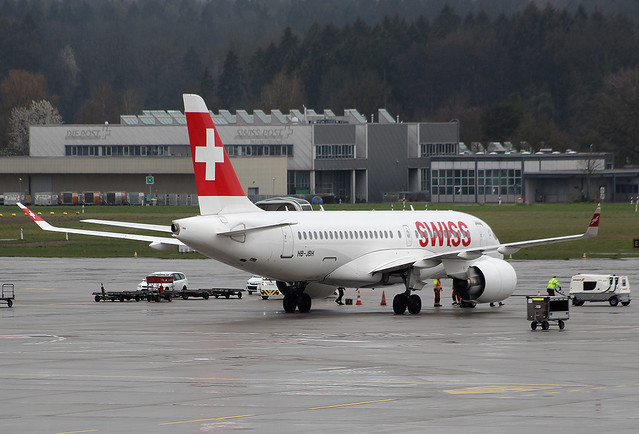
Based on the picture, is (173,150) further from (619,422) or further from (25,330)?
(619,422)

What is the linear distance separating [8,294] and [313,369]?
28.9 meters

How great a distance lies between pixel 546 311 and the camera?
123ft

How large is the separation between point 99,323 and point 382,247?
39.9 feet

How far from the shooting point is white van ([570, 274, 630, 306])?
156 ft

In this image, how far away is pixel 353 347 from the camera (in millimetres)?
32875

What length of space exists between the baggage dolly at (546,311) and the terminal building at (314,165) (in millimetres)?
121141

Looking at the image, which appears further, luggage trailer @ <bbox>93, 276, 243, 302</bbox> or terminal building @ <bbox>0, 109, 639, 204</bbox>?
terminal building @ <bbox>0, 109, 639, 204</bbox>

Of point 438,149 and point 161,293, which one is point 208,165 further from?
point 438,149

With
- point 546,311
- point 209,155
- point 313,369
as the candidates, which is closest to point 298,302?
point 209,155

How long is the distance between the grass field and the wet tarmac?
3703 cm

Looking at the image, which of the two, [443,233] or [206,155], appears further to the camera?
[443,233]

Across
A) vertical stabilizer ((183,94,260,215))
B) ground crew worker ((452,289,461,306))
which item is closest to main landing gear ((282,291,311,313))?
vertical stabilizer ((183,94,260,215))

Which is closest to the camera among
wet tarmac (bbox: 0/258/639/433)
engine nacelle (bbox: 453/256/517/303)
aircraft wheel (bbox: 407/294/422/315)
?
wet tarmac (bbox: 0/258/639/433)

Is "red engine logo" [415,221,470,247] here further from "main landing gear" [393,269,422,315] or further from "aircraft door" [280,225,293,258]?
"aircraft door" [280,225,293,258]
